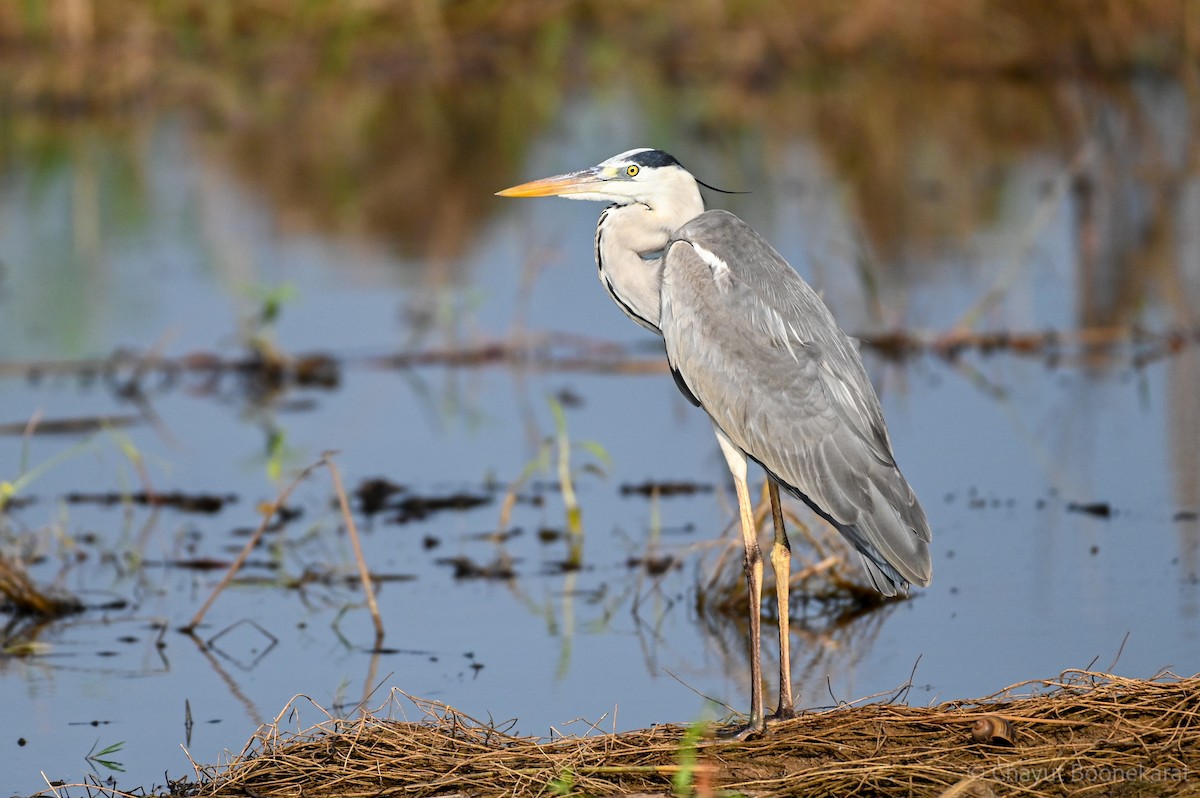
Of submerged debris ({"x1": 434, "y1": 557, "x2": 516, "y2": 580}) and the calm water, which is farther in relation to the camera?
submerged debris ({"x1": 434, "y1": 557, "x2": 516, "y2": 580})

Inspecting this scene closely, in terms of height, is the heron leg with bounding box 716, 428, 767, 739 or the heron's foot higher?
the heron leg with bounding box 716, 428, 767, 739

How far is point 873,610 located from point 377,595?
69.4 inches

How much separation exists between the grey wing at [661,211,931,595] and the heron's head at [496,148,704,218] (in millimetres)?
197

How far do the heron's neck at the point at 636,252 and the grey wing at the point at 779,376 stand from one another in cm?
16

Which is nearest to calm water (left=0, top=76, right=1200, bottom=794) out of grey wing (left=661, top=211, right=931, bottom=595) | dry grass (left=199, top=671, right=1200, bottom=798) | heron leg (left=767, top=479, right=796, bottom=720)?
dry grass (left=199, top=671, right=1200, bottom=798)

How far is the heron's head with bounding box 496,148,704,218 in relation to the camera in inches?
210

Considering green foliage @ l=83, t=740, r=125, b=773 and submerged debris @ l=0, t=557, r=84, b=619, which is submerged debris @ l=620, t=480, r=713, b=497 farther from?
green foliage @ l=83, t=740, r=125, b=773

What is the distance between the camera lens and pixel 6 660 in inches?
234

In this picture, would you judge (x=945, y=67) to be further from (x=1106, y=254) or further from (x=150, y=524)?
(x=150, y=524)

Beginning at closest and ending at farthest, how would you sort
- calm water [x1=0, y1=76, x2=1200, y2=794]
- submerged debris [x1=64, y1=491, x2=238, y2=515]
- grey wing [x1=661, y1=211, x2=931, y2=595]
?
1. grey wing [x1=661, y1=211, x2=931, y2=595]
2. calm water [x1=0, y1=76, x2=1200, y2=794]
3. submerged debris [x1=64, y1=491, x2=238, y2=515]

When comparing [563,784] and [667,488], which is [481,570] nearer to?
[667,488]

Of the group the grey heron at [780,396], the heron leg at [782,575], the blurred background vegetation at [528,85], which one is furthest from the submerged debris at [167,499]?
the blurred background vegetation at [528,85]

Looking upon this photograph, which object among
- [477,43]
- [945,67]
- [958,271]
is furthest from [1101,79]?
[958,271]

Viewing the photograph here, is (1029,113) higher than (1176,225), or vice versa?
(1029,113)
